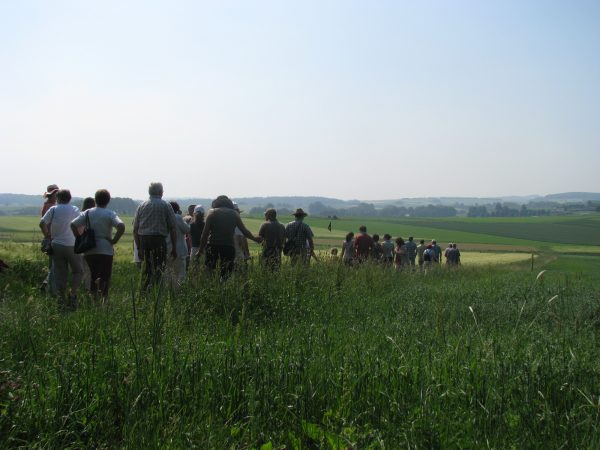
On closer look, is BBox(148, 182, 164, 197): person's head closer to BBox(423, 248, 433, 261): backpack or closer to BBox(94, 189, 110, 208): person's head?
BBox(94, 189, 110, 208): person's head

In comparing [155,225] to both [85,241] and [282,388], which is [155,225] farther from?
[282,388]

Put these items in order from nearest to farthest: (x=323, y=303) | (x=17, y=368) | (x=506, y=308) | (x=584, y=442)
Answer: (x=584, y=442), (x=17, y=368), (x=323, y=303), (x=506, y=308)

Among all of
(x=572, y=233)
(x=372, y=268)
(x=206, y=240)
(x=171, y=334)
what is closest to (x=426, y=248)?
(x=372, y=268)

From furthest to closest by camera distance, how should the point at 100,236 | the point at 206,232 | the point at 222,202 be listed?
the point at 222,202 → the point at 206,232 → the point at 100,236

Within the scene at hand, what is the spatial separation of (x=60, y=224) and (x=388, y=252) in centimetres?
1295

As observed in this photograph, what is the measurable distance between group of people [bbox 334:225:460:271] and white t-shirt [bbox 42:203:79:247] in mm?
5151

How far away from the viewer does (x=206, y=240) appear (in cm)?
1009

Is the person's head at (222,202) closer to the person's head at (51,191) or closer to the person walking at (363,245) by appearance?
the person's head at (51,191)

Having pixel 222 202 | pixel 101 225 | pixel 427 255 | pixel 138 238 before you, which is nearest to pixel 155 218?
pixel 138 238

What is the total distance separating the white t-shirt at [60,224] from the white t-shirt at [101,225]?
58 centimetres

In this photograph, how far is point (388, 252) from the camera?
2075 cm

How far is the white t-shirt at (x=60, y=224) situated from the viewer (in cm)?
966

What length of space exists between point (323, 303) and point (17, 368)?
14.6 feet

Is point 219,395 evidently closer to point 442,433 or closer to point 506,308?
point 442,433
